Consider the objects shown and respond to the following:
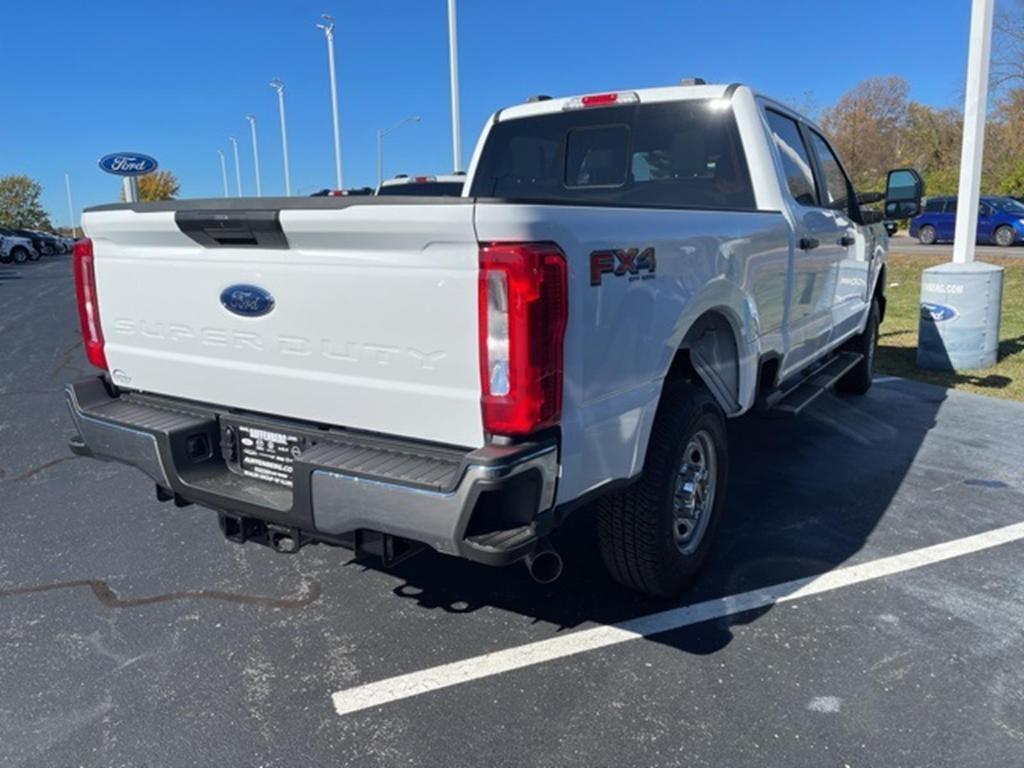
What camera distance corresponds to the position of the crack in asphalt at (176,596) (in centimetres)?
359

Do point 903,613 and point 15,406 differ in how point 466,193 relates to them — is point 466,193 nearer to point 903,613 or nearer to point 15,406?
point 903,613

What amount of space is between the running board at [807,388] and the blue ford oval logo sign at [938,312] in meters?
2.28

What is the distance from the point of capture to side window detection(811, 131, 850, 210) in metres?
5.54

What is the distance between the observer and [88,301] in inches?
137

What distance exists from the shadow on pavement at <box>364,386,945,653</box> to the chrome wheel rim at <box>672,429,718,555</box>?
0.24 m

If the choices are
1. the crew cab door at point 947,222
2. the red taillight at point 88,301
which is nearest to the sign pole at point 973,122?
the red taillight at point 88,301

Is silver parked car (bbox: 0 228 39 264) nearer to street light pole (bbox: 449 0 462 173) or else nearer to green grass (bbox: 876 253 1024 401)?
street light pole (bbox: 449 0 462 173)

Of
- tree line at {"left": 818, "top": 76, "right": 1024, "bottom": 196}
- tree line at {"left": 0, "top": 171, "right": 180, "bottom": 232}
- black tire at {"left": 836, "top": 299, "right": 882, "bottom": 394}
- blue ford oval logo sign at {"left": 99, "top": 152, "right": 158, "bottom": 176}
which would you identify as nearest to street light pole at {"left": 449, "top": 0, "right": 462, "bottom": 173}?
blue ford oval logo sign at {"left": 99, "top": 152, "right": 158, "bottom": 176}

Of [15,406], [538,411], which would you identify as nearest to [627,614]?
[538,411]

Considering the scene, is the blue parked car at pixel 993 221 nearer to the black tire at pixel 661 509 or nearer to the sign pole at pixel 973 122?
the sign pole at pixel 973 122

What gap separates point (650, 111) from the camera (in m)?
4.55

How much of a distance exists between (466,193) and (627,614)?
9.21 feet

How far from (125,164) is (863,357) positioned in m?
12.0

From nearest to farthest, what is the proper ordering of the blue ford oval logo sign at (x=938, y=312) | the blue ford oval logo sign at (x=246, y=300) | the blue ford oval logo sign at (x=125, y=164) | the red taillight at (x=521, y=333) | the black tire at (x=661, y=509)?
the red taillight at (x=521, y=333) < the blue ford oval logo sign at (x=246, y=300) < the black tire at (x=661, y=509) < the blue ford oval logo sign at (x=938, y=312) < the blue ford oval logo sign at (x=125, y=164)
